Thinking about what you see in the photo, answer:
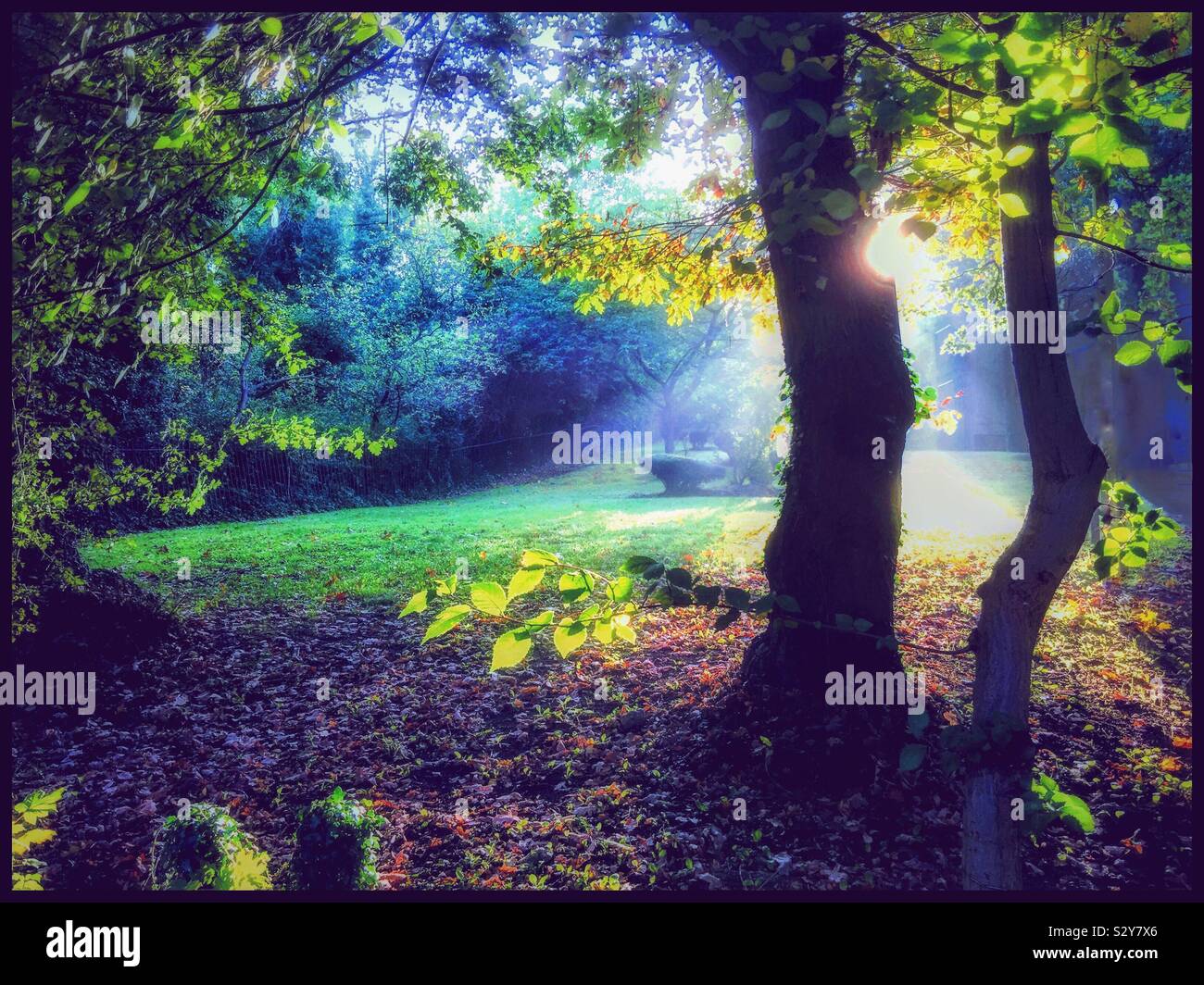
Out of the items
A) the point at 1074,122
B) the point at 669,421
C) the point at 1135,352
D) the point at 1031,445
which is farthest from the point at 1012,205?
the point at 669,421

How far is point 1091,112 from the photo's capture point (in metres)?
1.62

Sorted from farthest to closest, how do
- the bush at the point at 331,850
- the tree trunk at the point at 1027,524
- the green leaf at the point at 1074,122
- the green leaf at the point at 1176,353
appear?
the bush at the point at 331,850 → the tree trunk at the point at 1027,524 → the green leaf at the point at 1176,353 → the green leaf at the point at 1074,122

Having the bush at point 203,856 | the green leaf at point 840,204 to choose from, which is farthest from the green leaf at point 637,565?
the bush at point 203,856

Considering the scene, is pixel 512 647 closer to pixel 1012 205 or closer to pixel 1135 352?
pixel 1012 205

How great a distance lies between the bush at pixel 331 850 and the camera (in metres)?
2.86

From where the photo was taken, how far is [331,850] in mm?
2875

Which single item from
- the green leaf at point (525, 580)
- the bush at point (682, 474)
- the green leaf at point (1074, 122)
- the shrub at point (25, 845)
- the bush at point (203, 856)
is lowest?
the shrub at point (25, 845)

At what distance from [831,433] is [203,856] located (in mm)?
3641

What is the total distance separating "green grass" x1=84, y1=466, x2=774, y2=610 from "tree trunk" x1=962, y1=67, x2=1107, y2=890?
5.16 m

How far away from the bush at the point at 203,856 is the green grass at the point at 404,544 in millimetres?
3711

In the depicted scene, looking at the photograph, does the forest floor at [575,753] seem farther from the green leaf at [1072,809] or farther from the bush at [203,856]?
the green leaf at [1072,809]

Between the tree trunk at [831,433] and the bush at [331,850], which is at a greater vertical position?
the tree trunk at [831,433]

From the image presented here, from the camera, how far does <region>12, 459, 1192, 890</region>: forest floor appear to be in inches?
140
